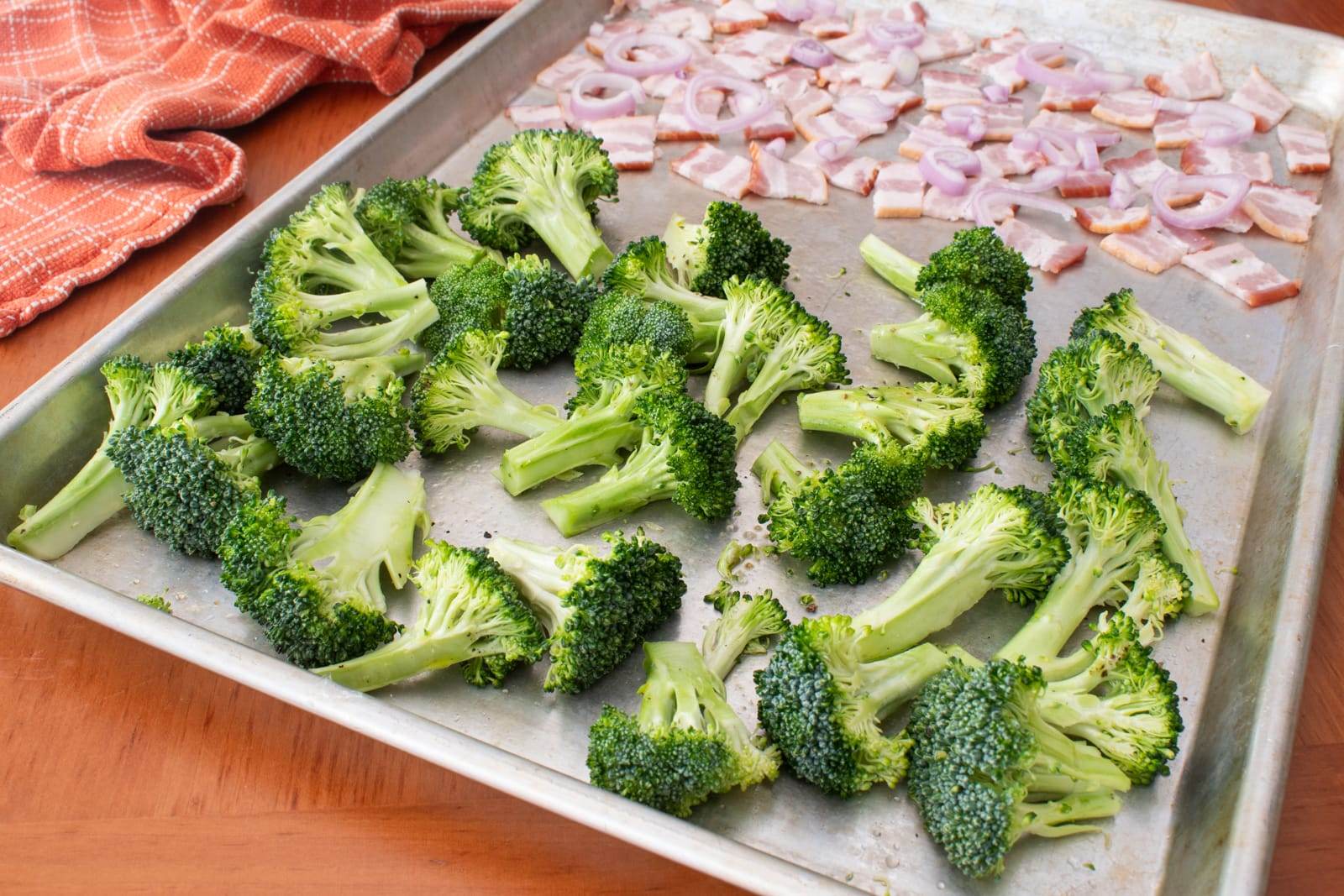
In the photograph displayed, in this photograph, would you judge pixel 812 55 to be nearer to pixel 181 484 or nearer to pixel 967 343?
pixel 967 343

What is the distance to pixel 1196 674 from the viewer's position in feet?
5.52

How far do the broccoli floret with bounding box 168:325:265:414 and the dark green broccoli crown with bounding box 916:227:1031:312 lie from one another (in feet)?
4.31

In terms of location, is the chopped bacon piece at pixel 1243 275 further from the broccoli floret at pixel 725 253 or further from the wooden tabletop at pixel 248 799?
the broccoli floret at pixel 725 253

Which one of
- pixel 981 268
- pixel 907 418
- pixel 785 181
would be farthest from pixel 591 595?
pixel 785 181

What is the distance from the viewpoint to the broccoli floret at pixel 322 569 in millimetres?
1617

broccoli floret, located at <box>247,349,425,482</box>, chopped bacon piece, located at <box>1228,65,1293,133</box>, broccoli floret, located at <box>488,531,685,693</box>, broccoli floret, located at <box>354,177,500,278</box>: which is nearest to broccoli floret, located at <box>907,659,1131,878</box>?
broccoli floret, located at <box>488,531,685,693</box>

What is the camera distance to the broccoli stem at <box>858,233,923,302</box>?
2.37 m

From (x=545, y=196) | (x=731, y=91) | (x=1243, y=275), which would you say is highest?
(x=545, y=196)

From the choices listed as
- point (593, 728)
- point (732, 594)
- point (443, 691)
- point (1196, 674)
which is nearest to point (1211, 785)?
point (1196, 674)

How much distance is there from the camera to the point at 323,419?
1.89 m

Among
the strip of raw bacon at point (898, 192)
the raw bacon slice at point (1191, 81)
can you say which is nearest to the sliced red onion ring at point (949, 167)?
the strip of raw bacon at point (898, 192)

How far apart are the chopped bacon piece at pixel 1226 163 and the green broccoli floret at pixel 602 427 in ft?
5.00

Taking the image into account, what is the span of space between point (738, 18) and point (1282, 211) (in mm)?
1534

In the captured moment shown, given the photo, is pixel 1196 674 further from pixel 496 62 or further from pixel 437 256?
pixel 496 62
